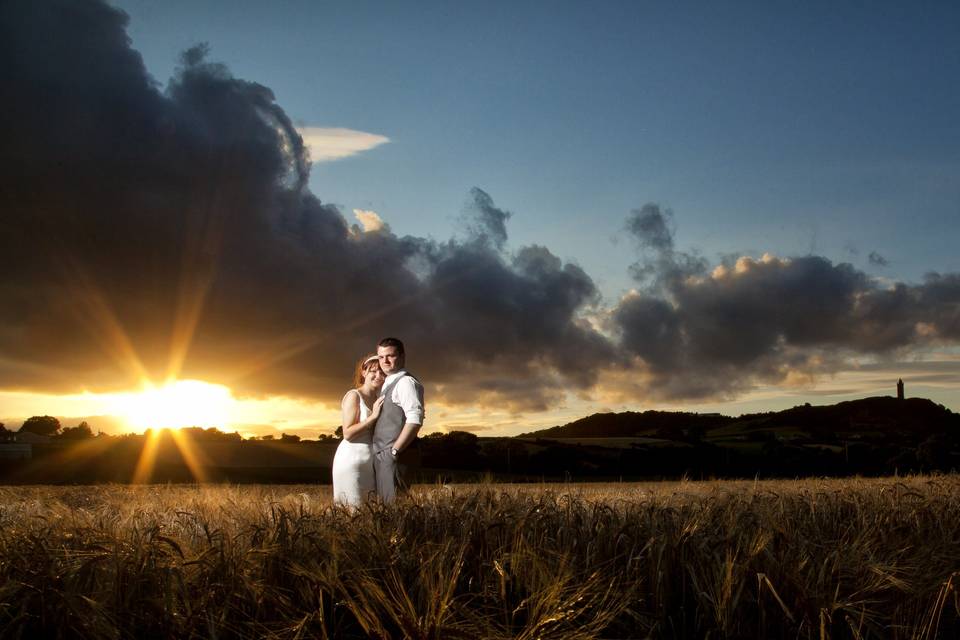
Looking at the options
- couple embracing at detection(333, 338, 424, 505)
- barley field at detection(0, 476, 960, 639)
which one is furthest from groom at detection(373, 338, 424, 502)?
barley field at detection(0, 476, 960, 639)

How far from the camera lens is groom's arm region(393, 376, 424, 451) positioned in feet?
29.7

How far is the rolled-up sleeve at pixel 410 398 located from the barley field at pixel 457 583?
162 inches

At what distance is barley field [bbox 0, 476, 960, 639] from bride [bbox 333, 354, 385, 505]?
4.16m

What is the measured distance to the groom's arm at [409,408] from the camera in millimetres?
9062

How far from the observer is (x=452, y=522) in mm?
4711

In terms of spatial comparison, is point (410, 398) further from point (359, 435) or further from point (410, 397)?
point (359, 435)

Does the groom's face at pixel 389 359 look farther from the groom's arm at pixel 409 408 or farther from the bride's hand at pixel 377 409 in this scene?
the bride's hand at pixel 377 409

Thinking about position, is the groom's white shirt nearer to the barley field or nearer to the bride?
the bride

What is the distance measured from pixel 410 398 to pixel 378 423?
583 mm

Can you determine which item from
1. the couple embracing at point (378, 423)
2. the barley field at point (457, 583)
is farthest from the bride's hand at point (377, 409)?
the barley field at point (457, 583)

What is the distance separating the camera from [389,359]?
925 centimetres

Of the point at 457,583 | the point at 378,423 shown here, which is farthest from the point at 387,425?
the point at 457,583

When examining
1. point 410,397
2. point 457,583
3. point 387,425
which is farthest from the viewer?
point 387,425

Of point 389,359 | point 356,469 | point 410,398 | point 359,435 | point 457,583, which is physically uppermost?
point 389,359
